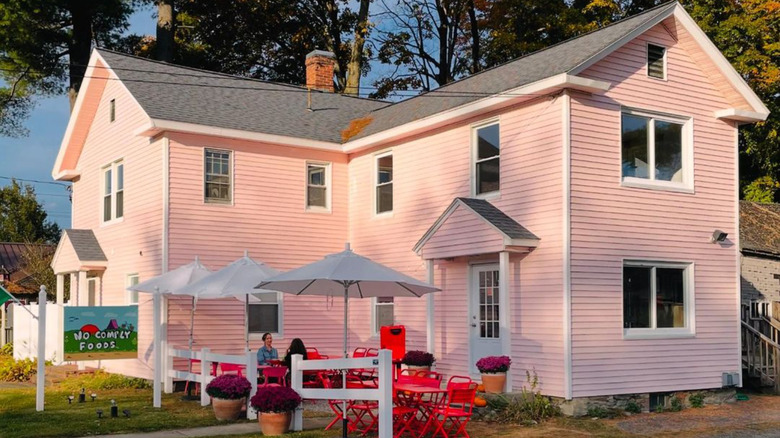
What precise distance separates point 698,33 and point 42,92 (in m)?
28.2

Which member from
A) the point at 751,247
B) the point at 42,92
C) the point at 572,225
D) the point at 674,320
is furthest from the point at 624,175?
the point at 42,92

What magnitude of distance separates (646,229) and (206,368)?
8181 mm

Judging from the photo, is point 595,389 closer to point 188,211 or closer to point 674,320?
point 674,320

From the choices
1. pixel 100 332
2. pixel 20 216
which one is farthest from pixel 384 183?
pixel 20 216

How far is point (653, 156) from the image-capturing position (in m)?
16.1

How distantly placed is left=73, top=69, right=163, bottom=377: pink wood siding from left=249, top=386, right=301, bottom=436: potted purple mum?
23.2 feet

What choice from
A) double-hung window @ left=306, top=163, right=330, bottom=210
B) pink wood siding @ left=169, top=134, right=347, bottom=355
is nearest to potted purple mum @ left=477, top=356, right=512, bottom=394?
pink wood siding @ left=169, top=134, right=347, bottom=355

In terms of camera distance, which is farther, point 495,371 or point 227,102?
point 227,102

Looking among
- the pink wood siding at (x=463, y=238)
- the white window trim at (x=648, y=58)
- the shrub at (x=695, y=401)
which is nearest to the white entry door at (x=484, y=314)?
the pink wood siding at (x=463, y=238)


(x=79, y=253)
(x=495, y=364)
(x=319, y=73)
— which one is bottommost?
(x=495, y=364)

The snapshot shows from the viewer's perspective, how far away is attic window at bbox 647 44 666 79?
16.4 meters

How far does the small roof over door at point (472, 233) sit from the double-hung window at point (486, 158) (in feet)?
1.76

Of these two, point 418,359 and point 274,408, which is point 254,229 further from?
point 274,408

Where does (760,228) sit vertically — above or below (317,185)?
below
